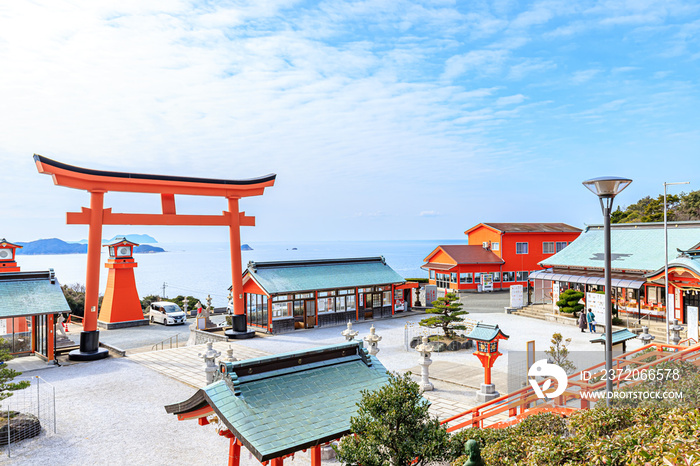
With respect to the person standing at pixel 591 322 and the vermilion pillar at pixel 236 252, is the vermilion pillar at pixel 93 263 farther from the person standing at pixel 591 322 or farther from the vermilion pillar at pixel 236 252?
the person standing at pixel 591 322

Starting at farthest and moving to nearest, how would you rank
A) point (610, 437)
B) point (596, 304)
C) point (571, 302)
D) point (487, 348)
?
point (571, 302), point (596, 304), point (487, 348), point (610, 437)

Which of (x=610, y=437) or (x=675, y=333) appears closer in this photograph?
(x=610, y=437)

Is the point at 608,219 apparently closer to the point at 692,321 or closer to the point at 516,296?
the point at 692,321

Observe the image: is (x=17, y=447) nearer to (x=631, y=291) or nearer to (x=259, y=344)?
(x=259, y=344)

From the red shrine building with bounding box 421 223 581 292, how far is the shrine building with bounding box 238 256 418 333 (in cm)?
952

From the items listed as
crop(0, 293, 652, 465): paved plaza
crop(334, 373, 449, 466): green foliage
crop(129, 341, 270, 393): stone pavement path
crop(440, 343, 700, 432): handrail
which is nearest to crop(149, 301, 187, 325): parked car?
crop(0, 293, 652, 465): paved plaza

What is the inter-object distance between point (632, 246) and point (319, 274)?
64.1 ft

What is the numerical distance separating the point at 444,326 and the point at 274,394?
16.2 meters

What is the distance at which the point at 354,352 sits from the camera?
8.96 m

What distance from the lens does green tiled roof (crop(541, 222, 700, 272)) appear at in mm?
26281

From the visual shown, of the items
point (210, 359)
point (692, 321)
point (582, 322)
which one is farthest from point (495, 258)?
point (210, 359)

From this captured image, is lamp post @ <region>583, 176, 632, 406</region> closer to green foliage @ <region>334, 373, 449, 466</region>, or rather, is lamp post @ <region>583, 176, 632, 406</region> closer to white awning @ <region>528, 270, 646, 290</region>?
green foliage @ <region>334, 373, 449, 466</region>

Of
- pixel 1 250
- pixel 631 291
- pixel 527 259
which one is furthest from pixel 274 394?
pixel 527 259

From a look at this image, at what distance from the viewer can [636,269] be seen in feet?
85.6
